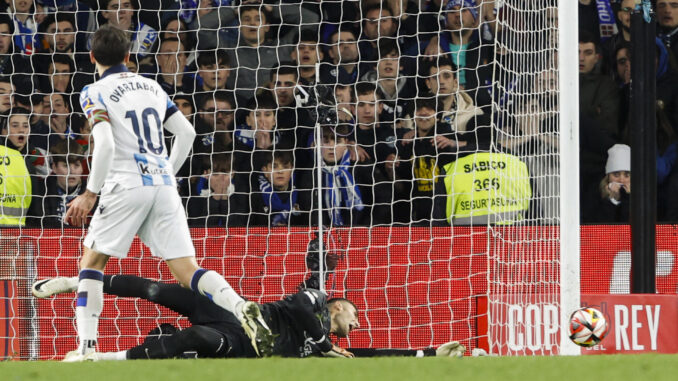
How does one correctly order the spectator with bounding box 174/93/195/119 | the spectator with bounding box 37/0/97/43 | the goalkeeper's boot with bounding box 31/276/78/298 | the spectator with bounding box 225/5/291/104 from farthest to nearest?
the spectator with bounding box 37/0/97/43 → the spectator with bounding box 225/5/291/104 → the spectator with bounding box 174/93/195/119 → the goalkeeper's boot with bounding box 31/276/78/298

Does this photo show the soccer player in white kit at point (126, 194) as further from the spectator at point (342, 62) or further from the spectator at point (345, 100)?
the spectator at point (342, 62)

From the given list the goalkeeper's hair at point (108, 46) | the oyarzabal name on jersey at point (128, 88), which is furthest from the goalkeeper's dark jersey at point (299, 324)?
the goalkeeper's hair at point (108, 46)

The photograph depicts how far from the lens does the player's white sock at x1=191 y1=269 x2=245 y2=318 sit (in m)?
5.70

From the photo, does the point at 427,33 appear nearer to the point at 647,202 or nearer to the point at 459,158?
the point at 459,158

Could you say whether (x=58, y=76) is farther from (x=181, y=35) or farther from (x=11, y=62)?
(x=181, y=35)

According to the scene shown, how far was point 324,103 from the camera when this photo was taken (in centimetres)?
802

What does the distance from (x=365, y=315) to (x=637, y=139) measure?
2415mm

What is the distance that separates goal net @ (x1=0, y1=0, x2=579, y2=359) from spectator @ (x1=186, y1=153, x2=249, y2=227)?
0.01 m

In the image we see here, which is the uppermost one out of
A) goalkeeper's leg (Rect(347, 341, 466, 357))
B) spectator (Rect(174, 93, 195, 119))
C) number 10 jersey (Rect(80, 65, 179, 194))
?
spectator (Rect(174, 93, 195, 119))

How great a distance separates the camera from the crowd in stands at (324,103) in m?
8.45

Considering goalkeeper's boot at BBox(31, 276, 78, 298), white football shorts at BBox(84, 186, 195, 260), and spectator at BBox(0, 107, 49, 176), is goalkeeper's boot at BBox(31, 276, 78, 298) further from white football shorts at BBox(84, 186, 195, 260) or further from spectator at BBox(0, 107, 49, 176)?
spectator at BBox(0, 107, 49, 176)

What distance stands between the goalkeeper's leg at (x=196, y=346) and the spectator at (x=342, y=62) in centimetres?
306

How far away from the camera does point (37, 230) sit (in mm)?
8258

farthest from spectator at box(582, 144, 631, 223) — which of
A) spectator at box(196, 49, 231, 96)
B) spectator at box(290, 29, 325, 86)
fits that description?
spectator at box(196, 49, 231, 96)
